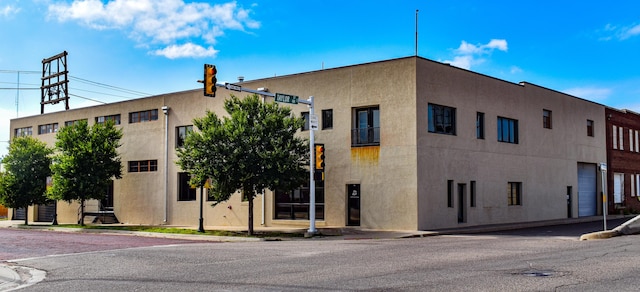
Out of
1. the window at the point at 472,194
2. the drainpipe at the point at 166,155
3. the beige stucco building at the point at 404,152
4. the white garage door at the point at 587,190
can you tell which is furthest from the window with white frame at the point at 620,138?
the drainpipe at the point at 166,155

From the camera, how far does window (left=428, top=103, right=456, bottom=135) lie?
96.3 ft

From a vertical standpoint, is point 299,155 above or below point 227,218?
above

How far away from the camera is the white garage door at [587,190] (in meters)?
40.9

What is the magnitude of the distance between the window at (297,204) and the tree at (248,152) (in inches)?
127

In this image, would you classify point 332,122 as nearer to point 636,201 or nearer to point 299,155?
point 299,155

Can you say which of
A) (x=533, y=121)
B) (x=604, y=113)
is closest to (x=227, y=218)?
(x=533, y=121)

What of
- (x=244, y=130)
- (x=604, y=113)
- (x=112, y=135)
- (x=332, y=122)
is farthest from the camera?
(x=604, y=113)

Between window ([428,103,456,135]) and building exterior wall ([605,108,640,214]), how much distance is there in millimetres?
19343

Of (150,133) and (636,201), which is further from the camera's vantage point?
(636,201)

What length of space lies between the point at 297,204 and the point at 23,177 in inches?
780

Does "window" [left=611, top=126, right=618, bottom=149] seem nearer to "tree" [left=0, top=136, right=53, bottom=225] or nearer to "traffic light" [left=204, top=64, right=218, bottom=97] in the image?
"traffic light" [left=204, top=64, right=218, bottom=97]

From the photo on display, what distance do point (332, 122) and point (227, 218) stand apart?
8.58 meters

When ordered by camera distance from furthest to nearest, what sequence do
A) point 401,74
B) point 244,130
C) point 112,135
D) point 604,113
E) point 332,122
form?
point 604,113
point 112,135
point 332,122
point 401,74
point 244,130

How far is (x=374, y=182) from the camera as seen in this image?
2927cm
